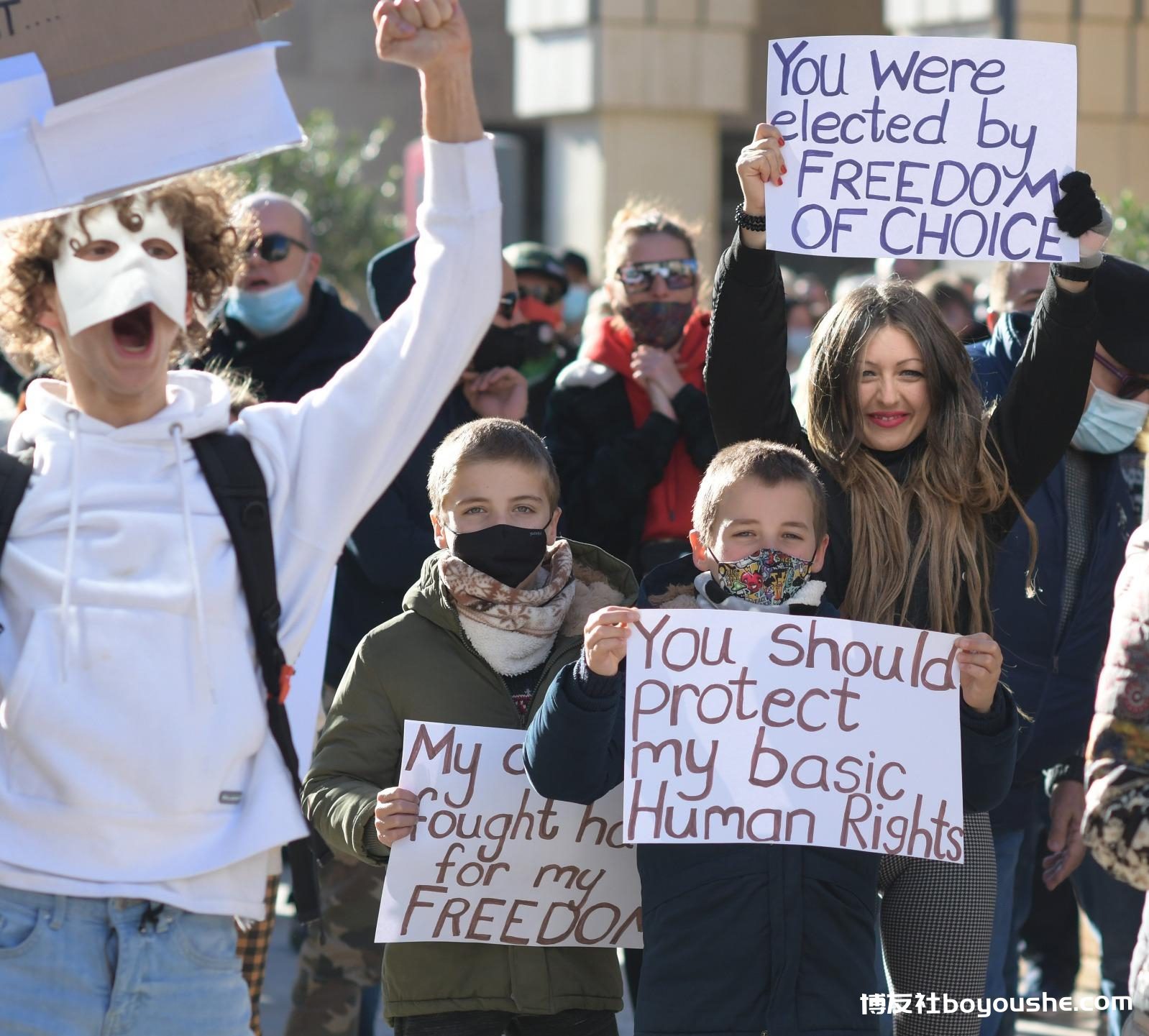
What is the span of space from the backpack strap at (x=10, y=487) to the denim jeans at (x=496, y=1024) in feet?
4.96

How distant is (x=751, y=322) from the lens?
12.2 ft

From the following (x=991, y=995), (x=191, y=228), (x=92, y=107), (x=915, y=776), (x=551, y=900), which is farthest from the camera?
(x=991, y=995)

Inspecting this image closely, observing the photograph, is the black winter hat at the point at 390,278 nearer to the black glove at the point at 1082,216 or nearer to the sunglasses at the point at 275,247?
the sunglasses at the point at 275,247

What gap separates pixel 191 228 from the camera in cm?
278

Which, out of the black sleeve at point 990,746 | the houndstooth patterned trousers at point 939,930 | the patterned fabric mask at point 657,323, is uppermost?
the patterned fabric mask at point 657,323

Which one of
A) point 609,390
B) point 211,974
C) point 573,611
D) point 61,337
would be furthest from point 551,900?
point 609,390

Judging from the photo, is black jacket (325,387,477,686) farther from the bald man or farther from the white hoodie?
the white hoodie

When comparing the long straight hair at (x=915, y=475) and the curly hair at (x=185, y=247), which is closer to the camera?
the curly hair at (x=185, y=247)

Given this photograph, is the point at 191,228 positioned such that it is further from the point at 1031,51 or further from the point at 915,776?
the point at 1031,51

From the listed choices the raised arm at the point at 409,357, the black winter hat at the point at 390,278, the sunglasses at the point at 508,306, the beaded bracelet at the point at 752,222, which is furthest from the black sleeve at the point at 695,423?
the raised arm at the point at 409,357

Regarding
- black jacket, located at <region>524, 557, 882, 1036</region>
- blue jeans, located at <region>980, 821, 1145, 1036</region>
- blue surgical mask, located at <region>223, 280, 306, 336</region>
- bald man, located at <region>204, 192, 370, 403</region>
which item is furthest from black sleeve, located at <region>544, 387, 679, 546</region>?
black jacket, located at <region>524, 557, 882, 1036</region>

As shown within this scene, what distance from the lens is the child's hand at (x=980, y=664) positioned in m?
3.30

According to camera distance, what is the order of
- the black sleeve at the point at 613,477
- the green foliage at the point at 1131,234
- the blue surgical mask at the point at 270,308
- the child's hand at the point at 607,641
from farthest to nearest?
the green foliage at the point at 1131,234, the blue surgical mask at the point at 270,308, the black sleeve at the point at 613,477, the child's hand at the point at 607,641

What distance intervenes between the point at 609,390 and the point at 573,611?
193cm
